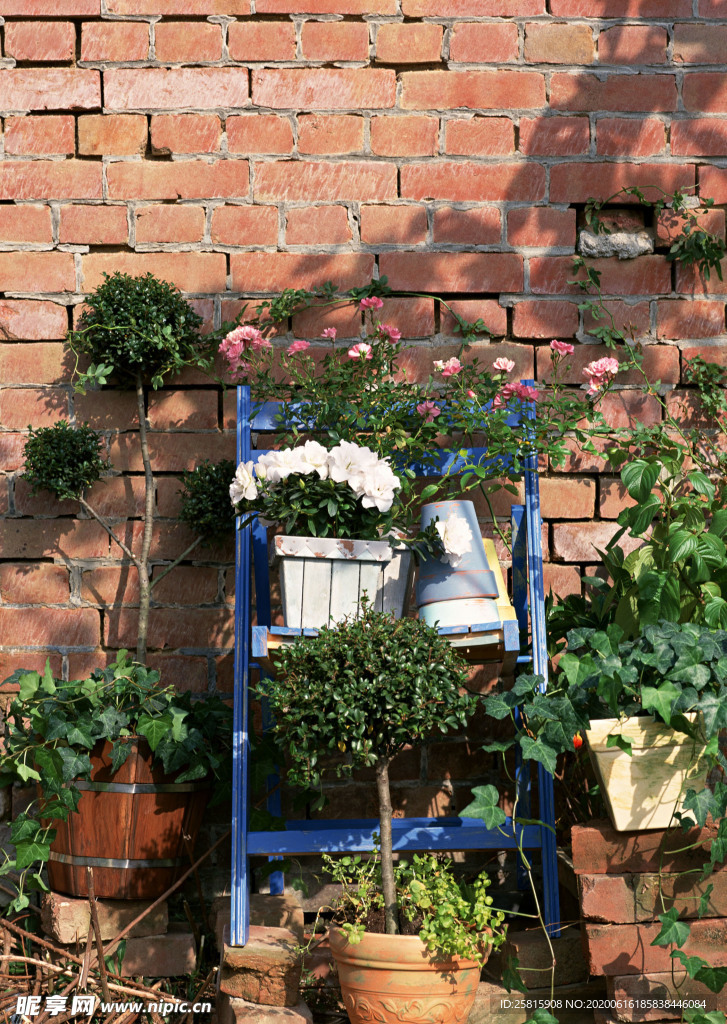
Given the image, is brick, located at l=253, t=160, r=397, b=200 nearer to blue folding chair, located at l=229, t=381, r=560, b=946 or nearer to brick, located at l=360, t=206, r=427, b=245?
brick, located at l=360, t=206, r=427, b=245

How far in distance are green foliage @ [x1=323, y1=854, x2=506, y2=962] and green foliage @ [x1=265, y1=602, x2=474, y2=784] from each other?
0.25 meters

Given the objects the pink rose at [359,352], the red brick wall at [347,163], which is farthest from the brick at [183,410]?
the pink rose at [359,352]

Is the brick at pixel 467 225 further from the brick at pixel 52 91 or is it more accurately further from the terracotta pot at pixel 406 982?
the terracotta pot at pixel 406 982

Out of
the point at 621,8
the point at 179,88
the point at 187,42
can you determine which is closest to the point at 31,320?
the point at 179,88

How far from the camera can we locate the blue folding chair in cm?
186

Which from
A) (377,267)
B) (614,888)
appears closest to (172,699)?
(614,888)

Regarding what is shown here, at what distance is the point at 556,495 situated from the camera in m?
2.38

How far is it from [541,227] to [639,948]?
1.68m

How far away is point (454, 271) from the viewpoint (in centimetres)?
241

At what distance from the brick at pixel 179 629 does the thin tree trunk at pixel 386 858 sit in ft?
2.21

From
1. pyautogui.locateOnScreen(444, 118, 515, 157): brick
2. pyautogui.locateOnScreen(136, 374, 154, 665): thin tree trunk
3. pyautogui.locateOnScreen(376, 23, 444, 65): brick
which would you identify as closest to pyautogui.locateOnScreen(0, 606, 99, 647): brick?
pyautogui.locateOnScreen(136, 374, 154, 665): thin tree trunk

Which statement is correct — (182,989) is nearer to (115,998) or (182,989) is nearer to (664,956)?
(115,998)

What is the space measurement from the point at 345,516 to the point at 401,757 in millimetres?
715

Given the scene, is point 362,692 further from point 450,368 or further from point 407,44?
point 407,44
